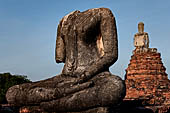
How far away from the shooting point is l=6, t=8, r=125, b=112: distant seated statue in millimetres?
4379

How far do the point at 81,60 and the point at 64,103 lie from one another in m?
1.15

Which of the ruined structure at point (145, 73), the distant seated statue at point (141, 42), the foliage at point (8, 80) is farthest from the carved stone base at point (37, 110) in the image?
the foliage at point (8, 80)

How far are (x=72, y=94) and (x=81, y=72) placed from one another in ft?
2.68

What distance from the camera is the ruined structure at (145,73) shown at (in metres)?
21.5

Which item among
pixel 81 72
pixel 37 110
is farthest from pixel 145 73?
pixel 37 110

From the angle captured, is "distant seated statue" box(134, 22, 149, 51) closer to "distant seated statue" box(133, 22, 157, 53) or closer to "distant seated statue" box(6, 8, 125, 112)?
"distant seated statue" box(133, 22, 157, 53)

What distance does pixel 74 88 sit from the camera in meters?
4.46

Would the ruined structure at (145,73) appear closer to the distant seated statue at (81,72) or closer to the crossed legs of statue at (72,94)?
the distant seated statue at (81,72)

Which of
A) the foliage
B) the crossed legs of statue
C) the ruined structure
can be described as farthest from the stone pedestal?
the crossed legs of statue

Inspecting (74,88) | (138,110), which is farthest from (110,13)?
(138,110)

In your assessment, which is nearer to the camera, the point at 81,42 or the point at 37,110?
the point at 37,110

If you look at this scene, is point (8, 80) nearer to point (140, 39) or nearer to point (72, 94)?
point (140, 39)

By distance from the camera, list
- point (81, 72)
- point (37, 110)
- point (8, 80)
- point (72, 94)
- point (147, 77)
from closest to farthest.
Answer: point (72, 94)
point (37, 110)
point (81, 72)
point (147, 77)
point (8, 80)

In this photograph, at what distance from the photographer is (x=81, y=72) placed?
5188 millimetres
